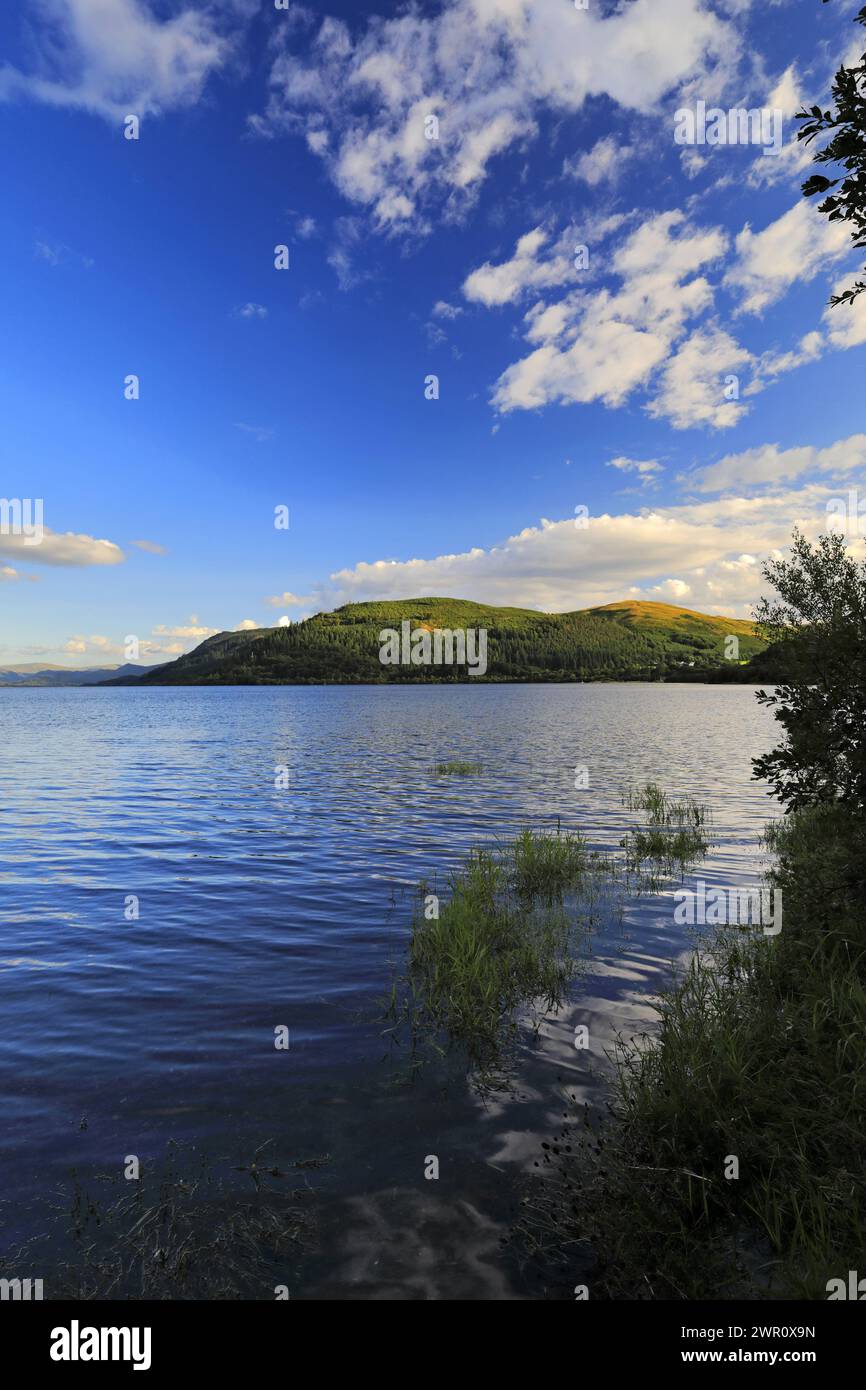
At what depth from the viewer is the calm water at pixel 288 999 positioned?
6.63 meters

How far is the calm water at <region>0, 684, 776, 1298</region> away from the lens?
6.63 meters

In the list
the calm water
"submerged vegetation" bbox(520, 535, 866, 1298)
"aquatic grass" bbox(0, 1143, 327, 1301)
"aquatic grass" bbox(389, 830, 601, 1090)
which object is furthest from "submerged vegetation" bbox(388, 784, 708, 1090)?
"aquatic grass" bbox(0, 1143, 327, 1301)

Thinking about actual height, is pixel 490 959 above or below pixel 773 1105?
below

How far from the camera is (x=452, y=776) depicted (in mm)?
40250

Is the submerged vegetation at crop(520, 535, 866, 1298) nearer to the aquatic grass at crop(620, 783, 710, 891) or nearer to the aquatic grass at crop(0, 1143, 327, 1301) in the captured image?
the aquatic grass at crop(0, 1143, 327, 1301)

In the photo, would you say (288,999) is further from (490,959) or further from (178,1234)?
(178,1234)

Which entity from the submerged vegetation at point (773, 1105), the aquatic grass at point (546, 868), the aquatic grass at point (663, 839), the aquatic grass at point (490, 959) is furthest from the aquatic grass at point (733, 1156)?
the aquatic grass at point (663, 839)

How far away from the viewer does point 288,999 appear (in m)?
11.3

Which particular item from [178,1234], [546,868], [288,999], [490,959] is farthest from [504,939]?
[178,1234]

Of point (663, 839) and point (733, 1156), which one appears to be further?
point (663, 839)

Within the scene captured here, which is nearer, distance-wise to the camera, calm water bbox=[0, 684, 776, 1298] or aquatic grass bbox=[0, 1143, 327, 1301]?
aquatic grass bbox=[0, 1143, 327, 1301]

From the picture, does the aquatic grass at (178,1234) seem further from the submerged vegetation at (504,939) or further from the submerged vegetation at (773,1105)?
the submerged vegetation at (504,939)
